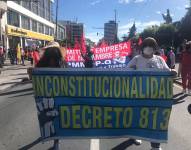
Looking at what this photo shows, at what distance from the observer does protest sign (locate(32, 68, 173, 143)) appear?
5578mm

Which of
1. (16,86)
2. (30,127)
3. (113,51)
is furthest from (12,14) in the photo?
(30,127)

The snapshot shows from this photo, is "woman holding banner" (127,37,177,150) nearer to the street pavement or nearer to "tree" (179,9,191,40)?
the street pavement

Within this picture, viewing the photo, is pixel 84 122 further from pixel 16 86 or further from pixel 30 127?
pixel 16 86

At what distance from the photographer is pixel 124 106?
222 inches

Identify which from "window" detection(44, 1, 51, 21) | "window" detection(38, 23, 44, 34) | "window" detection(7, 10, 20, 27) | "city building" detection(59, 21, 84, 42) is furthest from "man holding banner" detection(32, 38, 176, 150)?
"window" detection(44, 1, 51, 21)

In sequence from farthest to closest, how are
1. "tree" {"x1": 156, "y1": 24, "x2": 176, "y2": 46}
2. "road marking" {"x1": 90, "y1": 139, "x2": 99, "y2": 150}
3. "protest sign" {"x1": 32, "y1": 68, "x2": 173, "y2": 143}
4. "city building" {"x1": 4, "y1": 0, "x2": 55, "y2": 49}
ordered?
"tree" {"x1": 156, "y1": 24, "x2": 176, "y2": 46} → "city building" {"x1": 4, "y1": 0, "x2": 55, "y2": 49} → "road marking" {"x1": 90, "y1": 139, "x2": 99, "y2": 150} → "protest sign" {"x1": 32, "y1": 68, "x2": 173, "y2": 143}

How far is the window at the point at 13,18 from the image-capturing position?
2219 inches

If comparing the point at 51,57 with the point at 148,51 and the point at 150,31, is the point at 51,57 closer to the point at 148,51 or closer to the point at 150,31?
the point at 148,51

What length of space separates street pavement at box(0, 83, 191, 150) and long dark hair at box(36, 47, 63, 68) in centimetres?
142

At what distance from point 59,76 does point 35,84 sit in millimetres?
351

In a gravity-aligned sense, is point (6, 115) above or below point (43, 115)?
below

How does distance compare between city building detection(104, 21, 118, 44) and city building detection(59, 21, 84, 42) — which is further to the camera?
city building detection(104, 21, 118, 44)

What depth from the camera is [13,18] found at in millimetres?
59125

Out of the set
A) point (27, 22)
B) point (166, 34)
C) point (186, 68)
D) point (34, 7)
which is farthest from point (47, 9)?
point (186, 68)
